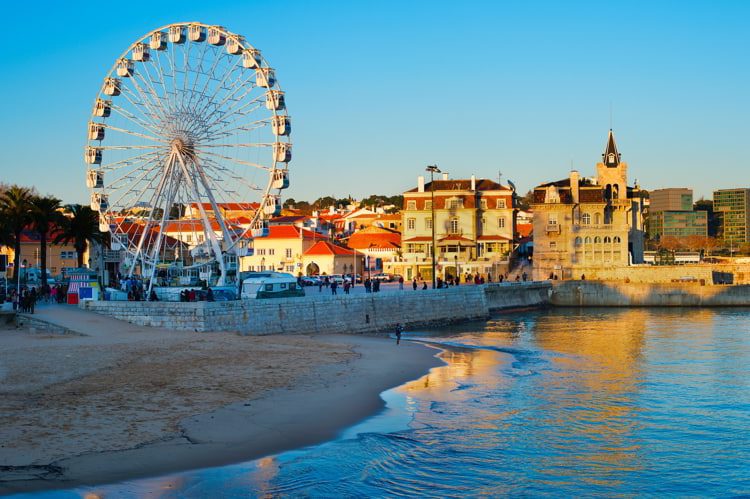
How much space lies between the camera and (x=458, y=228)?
95.6 m

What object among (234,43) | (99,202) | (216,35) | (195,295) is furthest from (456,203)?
(195,295)

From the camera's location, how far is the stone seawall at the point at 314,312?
127 feet

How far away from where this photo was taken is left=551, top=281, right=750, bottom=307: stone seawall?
263 ft

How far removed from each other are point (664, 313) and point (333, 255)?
3711 centimetres

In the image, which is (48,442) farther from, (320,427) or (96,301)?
(96,301)

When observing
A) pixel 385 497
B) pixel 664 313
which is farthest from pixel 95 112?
pixel 664 313

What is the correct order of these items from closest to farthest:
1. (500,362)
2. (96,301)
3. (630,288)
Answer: (500,362)
(96,301)
(630,288)

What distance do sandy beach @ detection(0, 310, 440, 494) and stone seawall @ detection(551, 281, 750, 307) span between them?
47523 millimetres

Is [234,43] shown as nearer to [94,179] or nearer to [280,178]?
[280,178]

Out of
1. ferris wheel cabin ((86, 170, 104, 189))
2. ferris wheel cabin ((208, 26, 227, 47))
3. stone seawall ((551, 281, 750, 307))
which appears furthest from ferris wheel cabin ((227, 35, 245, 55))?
stone seawall ((551, 281, 750, 307))

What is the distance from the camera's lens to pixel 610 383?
2991 centimetres

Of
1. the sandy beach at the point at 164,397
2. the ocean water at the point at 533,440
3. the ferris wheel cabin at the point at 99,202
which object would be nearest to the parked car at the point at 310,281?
the ferris wheel cabin at the point at 99,202

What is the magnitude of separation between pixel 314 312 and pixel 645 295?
4648 cm

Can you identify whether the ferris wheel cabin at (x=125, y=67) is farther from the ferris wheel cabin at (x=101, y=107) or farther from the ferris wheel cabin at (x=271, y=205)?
the ferris wheel cabin at (x=271, y=205)
